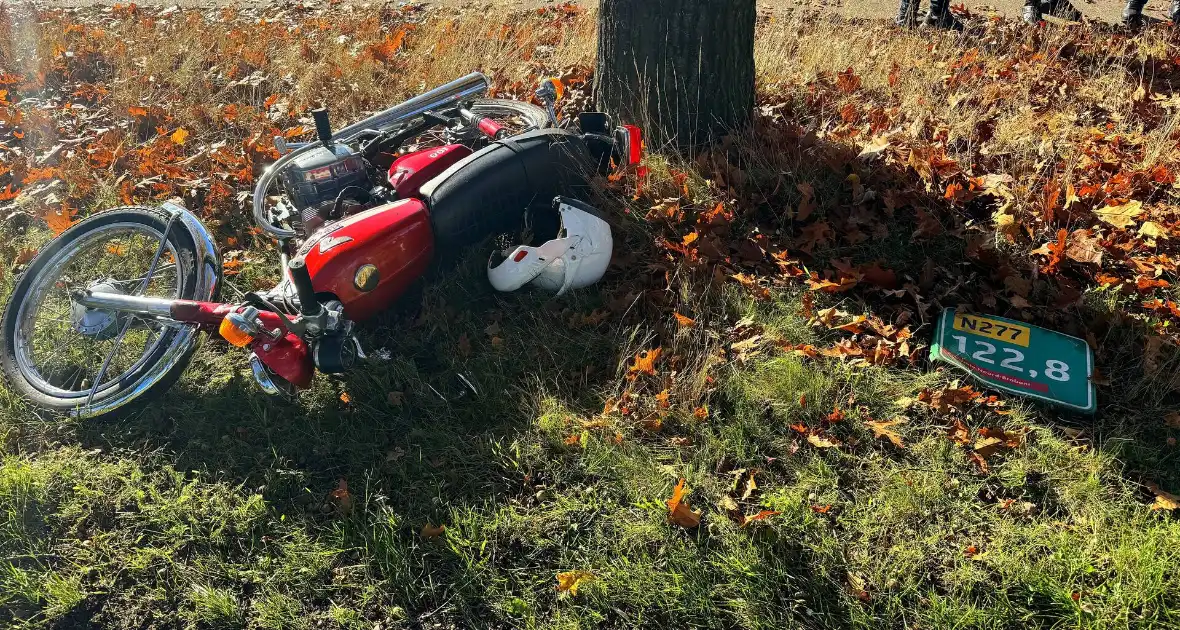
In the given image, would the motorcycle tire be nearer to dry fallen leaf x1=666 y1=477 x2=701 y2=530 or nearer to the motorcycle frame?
the motorcycle frame

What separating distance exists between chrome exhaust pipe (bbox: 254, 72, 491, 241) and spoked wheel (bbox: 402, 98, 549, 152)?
0.61ft

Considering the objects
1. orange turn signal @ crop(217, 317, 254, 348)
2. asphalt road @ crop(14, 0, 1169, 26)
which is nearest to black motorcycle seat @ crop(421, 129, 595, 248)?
orange turn signal @ crop(217, 317, 254, 348)

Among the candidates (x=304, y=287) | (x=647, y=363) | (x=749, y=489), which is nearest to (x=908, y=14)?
(x=647, y=363)

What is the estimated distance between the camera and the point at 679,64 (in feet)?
14.9

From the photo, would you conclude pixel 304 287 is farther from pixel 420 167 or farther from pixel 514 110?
pixel 514 110

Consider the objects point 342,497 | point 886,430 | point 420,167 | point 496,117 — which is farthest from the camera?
point 496,117

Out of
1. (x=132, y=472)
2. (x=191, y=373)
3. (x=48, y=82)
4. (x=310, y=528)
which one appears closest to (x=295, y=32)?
(x=48, y=82)

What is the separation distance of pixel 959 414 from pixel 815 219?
1421 millimetres

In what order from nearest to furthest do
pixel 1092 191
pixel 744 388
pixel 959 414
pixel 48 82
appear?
1. pixel 959 414
2. pixel 744 388
3. pixel 1092 191
4. pixel 48 82

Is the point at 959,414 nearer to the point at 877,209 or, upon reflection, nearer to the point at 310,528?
the point at 877,209

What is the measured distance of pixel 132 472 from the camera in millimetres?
3322

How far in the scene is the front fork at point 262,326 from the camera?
3279 millimetres

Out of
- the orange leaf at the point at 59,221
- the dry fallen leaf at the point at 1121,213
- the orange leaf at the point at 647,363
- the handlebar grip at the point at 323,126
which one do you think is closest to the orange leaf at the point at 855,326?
the orange leaf at the point at 647,363

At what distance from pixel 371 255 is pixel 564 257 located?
3.07ft
